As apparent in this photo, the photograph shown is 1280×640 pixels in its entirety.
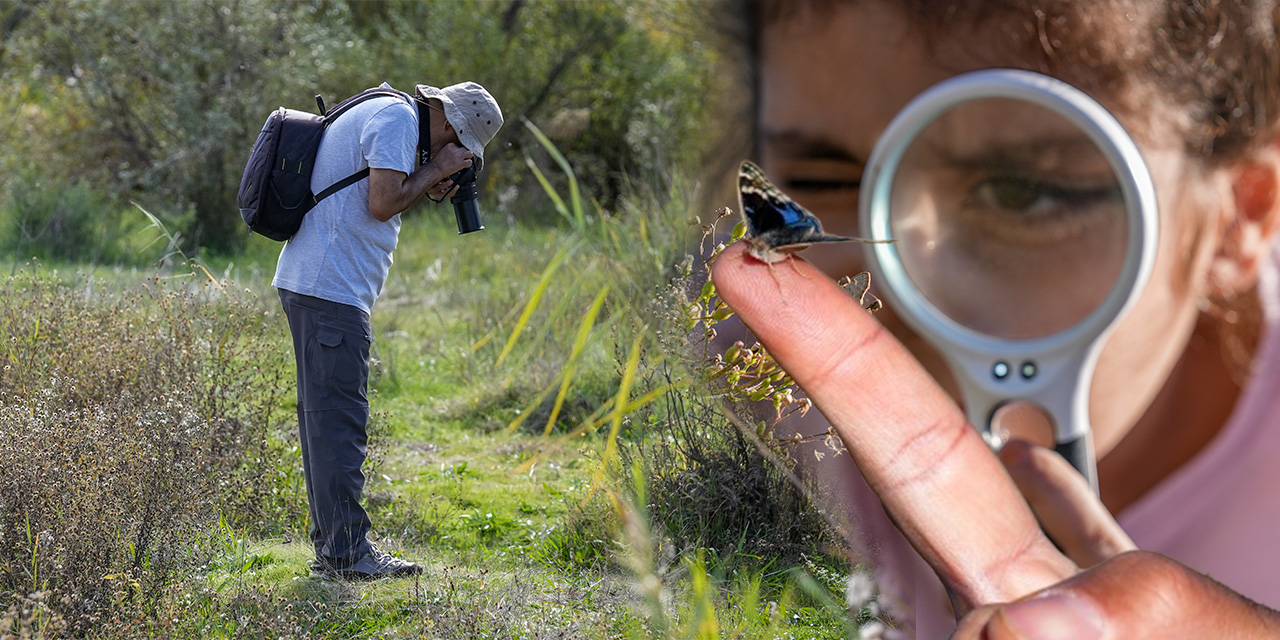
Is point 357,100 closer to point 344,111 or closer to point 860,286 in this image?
point 344,111

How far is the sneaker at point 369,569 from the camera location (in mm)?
3213

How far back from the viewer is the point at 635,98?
12.8m

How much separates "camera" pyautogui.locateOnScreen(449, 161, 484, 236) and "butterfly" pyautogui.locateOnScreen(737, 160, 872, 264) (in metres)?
2.22

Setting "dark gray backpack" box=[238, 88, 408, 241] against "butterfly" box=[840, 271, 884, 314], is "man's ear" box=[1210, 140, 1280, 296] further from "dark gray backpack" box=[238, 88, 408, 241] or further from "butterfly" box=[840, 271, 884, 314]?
"dark gray backpack" box=[238, 88, 408, 241]

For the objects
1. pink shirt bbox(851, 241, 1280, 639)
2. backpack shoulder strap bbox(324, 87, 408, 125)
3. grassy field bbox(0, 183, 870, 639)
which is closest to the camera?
pink shirt bbox(851, 241, 1280, 639)

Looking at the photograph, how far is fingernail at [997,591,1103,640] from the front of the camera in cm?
80

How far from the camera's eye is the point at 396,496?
159 inches

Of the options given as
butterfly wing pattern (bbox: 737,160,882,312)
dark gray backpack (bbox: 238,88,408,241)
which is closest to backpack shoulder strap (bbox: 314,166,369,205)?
dark gray backpack (bbox: 238,88,408,241)

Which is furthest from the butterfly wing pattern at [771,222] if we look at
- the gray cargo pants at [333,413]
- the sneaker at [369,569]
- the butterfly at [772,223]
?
the sneaker at [369,569]

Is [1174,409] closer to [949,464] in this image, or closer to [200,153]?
[949,464]

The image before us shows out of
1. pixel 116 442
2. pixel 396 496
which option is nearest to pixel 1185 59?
pixel 116 442

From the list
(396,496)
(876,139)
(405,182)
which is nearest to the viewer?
(876,139)

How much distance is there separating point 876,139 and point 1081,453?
1.06 ft

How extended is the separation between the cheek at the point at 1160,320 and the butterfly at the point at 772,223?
24 cm
